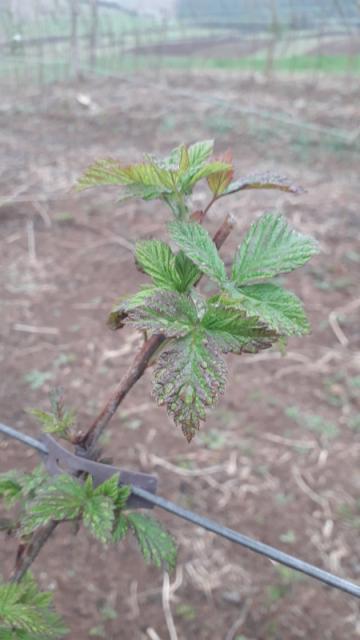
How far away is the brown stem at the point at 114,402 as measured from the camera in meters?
0.66

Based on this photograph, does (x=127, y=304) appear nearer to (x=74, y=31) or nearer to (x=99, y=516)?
(x=99, y=516)

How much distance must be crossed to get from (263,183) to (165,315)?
0.61 feet

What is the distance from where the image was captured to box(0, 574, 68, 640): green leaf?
28.2 inches

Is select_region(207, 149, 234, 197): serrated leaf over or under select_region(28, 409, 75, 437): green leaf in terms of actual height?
over

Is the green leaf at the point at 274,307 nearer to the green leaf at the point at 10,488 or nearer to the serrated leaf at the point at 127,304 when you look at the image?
the serrated leaf at the point at 127,304

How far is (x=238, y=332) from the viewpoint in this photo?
1.91 ft

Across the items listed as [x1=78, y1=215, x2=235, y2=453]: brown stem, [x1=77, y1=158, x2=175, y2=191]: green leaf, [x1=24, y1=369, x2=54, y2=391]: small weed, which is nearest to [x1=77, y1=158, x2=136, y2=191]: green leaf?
[x1=77, y1=158, x2=175, y2=191]: green leaf

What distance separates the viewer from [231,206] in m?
4.17

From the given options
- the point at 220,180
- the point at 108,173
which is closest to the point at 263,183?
the point at 220,180

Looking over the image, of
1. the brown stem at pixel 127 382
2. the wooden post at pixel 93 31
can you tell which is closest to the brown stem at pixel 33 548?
the brown stem at pixel 127 382

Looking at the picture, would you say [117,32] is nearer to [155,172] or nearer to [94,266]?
[94,266]

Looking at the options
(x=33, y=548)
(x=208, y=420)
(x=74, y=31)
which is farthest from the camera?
(x=74, y=31)

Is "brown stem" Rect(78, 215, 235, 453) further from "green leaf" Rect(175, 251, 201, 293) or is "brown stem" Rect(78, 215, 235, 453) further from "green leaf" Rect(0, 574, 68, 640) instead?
"green leaf" Rect(0, 574, 68, 640)

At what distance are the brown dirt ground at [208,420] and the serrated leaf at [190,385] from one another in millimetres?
145
